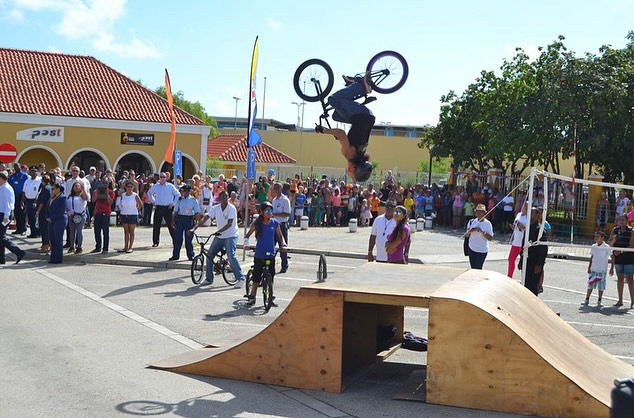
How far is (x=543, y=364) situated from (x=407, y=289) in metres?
1.59

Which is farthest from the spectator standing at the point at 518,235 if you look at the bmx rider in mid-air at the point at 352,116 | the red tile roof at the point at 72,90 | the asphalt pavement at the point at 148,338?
the red tile roof at the point at 72,90

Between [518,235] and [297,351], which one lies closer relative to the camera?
[297,351]

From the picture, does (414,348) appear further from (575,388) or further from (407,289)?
(575,388)

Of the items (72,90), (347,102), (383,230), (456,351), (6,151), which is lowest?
(456,351)

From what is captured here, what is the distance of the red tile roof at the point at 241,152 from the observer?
185ft

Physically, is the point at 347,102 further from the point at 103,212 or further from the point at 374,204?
the point at 374,204

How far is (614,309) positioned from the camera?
1488 centimetres

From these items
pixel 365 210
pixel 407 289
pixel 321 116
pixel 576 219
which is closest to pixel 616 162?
pixel 576 219

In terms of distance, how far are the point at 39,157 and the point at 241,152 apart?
18.1 m

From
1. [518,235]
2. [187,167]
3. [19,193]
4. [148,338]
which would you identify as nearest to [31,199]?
[19,193]

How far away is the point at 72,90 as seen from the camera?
148 ft

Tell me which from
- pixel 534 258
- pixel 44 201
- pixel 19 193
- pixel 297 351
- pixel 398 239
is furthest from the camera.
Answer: pixel 19 193

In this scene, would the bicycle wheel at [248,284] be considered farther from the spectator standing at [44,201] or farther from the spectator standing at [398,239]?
the spectator standing at [44,201]

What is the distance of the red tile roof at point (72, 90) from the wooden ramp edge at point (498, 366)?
125 feet
